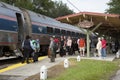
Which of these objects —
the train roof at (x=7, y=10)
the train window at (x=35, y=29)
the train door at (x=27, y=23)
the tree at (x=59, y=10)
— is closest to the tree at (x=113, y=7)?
the tree at (x=59, y=10)

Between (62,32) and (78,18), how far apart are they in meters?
10.4

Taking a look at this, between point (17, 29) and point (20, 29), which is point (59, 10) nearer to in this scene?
point (20, 29)

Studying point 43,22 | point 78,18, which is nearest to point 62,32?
point 43,22

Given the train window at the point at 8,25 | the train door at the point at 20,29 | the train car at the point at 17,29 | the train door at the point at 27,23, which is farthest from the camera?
the train door at the point at 27,23

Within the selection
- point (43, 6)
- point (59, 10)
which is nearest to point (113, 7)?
point (43, 6)

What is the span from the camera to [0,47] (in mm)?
23344

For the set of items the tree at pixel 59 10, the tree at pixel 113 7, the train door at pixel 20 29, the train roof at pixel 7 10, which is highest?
the tree at pixel 59 10

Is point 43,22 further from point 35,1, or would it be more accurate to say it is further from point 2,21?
point 35,1

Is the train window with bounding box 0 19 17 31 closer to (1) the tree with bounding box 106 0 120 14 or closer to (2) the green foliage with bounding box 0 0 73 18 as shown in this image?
(2) the green foliage with bounding box 0 0 73 18

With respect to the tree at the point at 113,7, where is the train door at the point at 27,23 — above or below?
below

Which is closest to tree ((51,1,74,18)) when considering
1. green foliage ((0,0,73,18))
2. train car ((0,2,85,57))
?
green foliage ((0,0,73,18))

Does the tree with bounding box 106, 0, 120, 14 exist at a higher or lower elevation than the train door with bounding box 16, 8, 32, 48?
higher

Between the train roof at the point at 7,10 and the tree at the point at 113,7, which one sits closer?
the train roof at the point at 7,10

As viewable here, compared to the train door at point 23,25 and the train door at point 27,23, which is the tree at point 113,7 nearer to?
the train door at point 27,23
